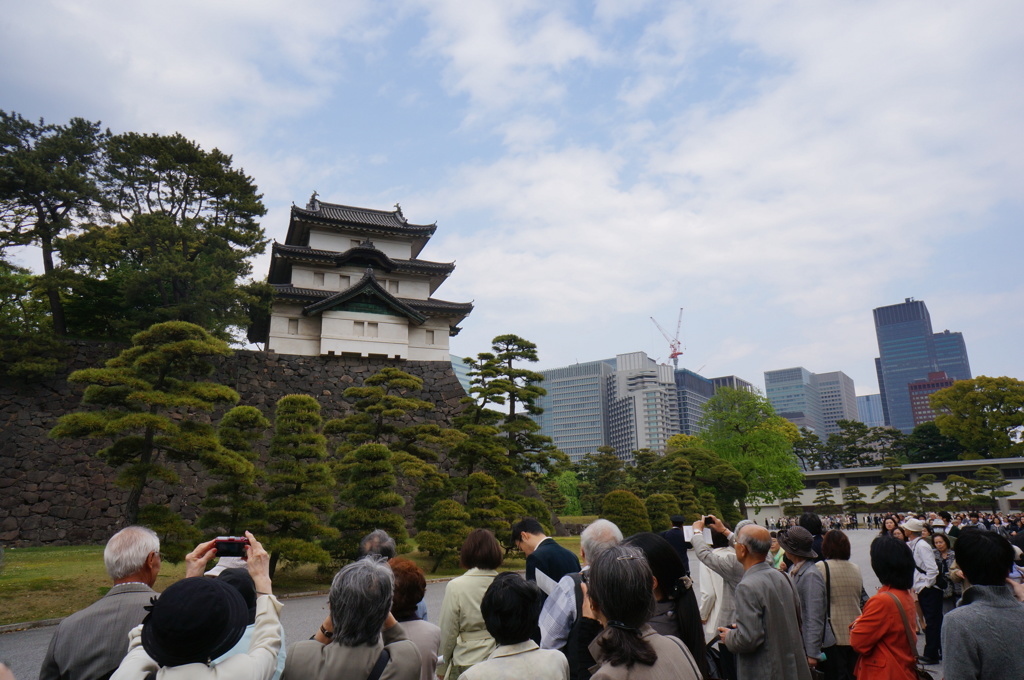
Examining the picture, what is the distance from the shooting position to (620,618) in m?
2.07

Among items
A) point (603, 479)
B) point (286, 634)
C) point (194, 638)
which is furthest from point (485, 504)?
point (603, 479)

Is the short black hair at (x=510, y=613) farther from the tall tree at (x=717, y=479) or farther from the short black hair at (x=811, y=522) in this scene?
the tall tree at (x=717, y=479)

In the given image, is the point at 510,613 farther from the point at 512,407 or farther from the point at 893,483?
the point at 893,483

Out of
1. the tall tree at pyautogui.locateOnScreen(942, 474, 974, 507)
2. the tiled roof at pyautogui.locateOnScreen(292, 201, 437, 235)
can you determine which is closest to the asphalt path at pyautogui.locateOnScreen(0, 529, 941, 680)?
the tiled roof at pyautogui.locateOnScreen(292, 201, 437, 235)

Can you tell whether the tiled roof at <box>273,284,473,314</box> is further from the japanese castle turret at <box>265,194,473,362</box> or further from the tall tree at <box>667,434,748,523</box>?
the tall tree at <box>667,434,748,523</box>

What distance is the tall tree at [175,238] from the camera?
20516mm

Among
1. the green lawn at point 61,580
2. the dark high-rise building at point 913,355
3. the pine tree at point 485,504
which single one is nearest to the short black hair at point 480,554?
the green lawn at point 61,580

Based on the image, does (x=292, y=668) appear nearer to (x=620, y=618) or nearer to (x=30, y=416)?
(x=620, y=618)

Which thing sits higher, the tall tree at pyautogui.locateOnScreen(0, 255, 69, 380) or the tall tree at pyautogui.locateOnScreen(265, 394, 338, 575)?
the tall tree at pyautogui.locateOnScreen(0, 255, 69, 380)

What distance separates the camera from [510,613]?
2.31 meters

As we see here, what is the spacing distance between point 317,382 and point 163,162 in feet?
34.8

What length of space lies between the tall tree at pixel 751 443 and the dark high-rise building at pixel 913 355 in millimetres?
193033

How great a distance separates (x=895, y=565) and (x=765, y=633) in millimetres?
980

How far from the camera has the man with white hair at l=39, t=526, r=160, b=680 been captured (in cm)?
254
